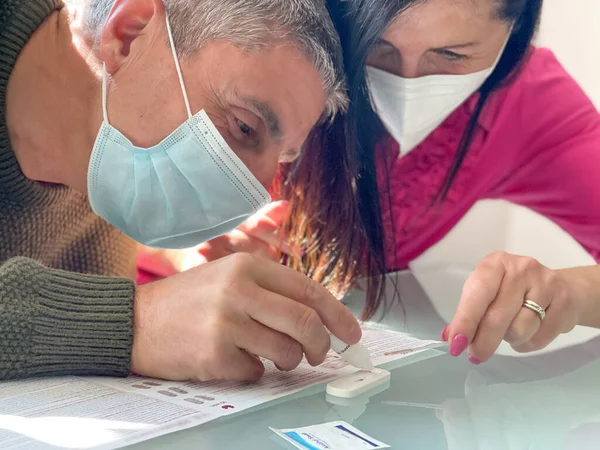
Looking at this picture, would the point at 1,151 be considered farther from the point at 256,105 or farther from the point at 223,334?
the point at 223,334

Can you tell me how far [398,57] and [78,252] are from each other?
62 centimetres

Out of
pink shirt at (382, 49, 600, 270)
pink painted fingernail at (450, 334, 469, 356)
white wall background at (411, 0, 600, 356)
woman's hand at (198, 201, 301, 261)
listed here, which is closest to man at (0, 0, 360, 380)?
pink painted fingernail at (450, 334, 469, 356)

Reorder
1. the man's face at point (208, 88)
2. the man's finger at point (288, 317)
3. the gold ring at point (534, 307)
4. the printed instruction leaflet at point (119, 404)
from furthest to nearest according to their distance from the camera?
1. the man's face at point (208, 88)
2. the gold ring at point (534, 307)
3. the man's finger at point (288, 317)
4. the printed instruction leaflet at point (119, 404)

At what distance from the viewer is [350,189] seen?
3.77 feet

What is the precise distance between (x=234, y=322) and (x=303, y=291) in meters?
0.07

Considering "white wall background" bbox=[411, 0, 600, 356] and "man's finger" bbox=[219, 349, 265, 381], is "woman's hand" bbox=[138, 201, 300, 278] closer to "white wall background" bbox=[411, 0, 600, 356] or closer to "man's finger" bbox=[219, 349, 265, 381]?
"white wall background" bbox=[411, 0, 600, 356]

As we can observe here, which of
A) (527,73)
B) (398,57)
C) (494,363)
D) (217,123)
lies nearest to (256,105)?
(217,123)

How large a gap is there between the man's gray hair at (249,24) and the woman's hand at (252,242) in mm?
371

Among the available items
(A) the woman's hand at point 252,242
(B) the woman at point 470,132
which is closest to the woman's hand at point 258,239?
(A) the woman's hand at point 252,242

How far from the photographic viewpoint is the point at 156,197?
88cm

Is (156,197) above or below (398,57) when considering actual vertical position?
below

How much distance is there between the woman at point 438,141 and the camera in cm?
98

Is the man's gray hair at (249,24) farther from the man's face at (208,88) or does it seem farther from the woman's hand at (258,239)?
the woman's hand at (258,239)

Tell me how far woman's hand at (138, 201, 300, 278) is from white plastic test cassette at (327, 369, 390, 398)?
53 centimetres
